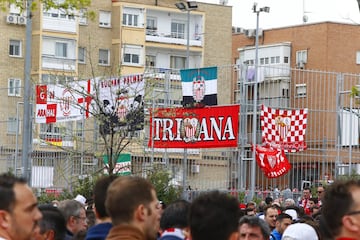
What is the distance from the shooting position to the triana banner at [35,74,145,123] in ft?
83.6

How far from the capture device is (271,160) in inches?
1066

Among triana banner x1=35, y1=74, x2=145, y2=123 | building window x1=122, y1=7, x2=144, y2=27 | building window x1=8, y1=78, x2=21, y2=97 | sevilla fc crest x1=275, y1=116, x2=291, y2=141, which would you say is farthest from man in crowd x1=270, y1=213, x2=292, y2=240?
building window x1=122, y1=7, x2=144, y2=27

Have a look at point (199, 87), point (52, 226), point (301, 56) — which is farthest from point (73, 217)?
point (301, 56)

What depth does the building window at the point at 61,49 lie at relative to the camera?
214ft

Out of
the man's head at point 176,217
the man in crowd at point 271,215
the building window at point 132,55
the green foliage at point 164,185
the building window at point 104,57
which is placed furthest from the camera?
the building window at point 132,55

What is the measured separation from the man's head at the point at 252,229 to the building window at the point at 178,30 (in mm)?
59477

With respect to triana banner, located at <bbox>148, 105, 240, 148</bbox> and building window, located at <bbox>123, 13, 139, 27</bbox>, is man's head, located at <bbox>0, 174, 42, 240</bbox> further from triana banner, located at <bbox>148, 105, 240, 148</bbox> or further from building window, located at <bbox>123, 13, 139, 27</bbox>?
building window, located at <bbox>123, 13, 139, 27</bbox>

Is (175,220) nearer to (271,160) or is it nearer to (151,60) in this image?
(271,160)

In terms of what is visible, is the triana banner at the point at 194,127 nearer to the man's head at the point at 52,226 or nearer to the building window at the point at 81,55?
the man's head at the point at 52,226

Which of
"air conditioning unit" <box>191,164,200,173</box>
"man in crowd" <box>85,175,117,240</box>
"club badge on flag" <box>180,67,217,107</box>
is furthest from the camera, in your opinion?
"air conditioning unit" <box>191,164,200,173</box>

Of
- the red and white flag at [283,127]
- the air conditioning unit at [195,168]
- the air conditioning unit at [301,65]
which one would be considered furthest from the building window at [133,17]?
the red and white flag at [283,127]

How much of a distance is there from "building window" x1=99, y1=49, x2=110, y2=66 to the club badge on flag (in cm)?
4004

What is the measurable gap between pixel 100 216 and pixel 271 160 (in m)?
18.8

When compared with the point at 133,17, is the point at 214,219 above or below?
below
